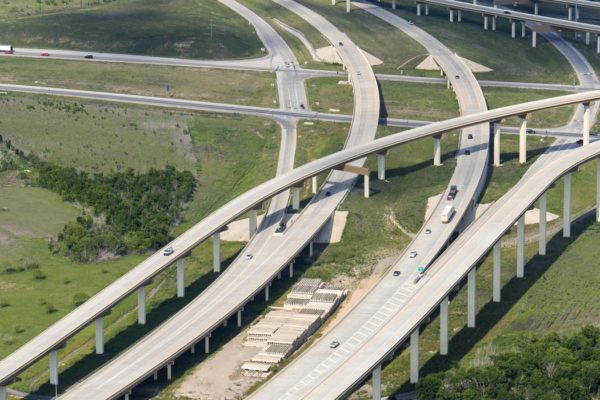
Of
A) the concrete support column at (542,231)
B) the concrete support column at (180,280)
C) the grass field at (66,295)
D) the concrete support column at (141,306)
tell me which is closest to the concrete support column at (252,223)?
the grass field at (66,295)

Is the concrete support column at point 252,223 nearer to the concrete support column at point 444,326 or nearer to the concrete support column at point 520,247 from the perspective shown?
the concrete support column at point 520,247

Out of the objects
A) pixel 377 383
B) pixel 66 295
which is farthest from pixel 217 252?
pixel 377 383

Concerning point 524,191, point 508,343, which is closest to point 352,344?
point 508,343

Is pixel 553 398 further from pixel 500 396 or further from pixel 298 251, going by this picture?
pixel 298 251

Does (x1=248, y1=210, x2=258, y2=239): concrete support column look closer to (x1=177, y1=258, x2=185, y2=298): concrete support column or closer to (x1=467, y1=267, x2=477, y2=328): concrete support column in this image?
(x1=177, y1=258, x2=185, y2=298): concrete support column

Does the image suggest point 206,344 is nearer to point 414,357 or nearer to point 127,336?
point 127,336
